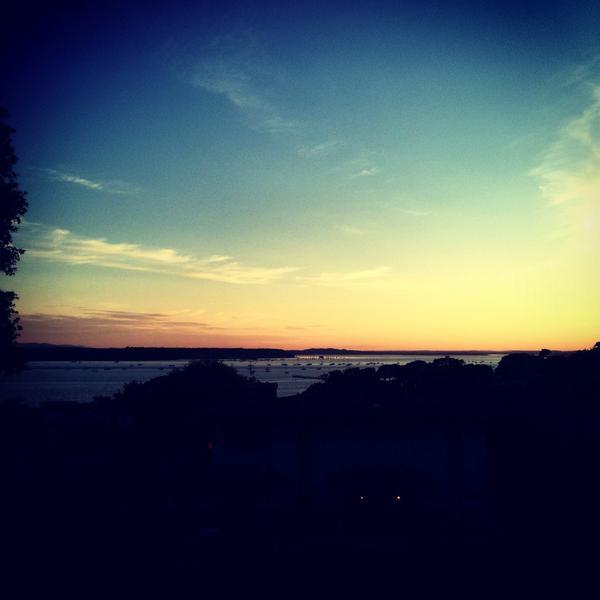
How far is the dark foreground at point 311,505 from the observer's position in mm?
8969

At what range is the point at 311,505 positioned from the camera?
13367 mm

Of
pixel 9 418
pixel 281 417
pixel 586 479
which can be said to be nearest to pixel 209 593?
pixel 281 417

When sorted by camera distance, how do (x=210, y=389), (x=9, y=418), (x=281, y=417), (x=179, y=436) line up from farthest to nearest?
(x=210, y=389)
(x=179, y=436)
(x=9, y=418)
(x=281, y=417)

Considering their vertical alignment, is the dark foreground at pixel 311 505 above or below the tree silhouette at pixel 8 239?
below

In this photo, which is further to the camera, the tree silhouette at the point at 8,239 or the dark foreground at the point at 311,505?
the tree silhouette at the point at 8,239

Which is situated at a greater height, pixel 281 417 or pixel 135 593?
pixel 281 417

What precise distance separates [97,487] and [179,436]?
1285cm

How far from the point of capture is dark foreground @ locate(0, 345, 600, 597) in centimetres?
897

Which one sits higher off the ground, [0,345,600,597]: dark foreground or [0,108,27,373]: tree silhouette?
[0,108,27,373]: tree silhouette

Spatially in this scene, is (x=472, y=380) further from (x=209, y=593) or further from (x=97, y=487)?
(x=209, y=593)

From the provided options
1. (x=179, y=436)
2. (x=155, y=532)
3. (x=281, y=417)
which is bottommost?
(x=179, y=436)

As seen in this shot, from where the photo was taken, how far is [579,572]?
9.02m

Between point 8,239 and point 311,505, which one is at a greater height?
point 8,239

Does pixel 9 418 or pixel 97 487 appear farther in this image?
pixel 9 418
